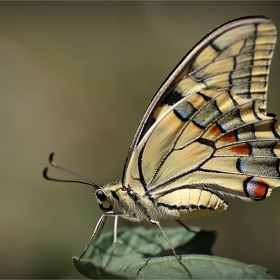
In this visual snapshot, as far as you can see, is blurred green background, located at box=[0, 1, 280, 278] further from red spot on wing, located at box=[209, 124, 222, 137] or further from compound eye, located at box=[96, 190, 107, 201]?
red spot on wing, located at box=[209, 124, 222, 137]

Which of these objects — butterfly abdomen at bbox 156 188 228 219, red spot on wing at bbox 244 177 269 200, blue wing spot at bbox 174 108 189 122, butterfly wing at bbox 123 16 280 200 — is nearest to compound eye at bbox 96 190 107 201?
butterfly wing at bbox 123 16 280 200

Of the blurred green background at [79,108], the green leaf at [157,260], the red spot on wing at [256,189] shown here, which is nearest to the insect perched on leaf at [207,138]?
the red spot on wing at [256,189]

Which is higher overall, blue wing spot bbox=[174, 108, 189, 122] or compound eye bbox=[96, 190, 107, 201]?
blue wing spot bbox=[174, 108, 189, 122]

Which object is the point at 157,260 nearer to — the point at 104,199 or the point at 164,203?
the point at 164,203

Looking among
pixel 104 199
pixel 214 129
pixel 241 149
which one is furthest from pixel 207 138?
pixel 104 199

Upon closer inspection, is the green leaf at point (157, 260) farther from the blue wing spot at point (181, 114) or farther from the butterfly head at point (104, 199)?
the blue wing spot at point (181, 114)

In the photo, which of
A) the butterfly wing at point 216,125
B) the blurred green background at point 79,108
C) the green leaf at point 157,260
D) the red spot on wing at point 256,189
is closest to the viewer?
the green leaf at point 157,260

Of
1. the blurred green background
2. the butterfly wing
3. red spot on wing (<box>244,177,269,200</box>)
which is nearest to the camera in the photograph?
the butterfly wing

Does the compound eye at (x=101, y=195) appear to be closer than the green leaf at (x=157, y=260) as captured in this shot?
No
